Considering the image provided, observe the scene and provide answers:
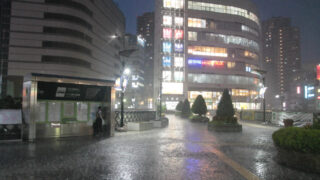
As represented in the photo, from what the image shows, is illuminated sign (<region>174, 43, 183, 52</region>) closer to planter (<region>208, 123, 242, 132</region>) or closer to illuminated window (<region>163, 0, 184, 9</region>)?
illuminated window (<region>163, 0, 184, 9</region>)

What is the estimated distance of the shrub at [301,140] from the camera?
868cm

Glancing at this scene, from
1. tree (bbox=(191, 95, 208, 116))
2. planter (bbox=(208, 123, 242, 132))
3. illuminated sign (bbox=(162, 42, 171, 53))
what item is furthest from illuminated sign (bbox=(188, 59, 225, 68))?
planter (bbox=(208, 123, 242, 132))

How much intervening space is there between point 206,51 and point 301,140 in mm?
79886

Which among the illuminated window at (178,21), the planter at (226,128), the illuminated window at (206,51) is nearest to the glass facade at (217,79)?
the illuminated window at (206,51)

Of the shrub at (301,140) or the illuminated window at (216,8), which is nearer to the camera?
the shrub at (301,140)

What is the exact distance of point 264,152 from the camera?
11.8 meters

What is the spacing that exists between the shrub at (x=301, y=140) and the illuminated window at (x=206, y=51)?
77.8 m

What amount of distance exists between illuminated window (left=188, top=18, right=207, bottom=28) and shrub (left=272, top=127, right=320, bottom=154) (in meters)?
80.6

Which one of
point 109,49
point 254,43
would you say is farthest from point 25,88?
point 254,43

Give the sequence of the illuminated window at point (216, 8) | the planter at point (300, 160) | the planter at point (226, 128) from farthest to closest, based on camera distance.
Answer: the illuminated window at point (216, 8), the planter at point (226, 128), the planter at point (300, 160)

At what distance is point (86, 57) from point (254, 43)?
196 ft

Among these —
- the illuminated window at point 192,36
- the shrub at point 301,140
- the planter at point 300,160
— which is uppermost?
the illuminated window at point 192,36

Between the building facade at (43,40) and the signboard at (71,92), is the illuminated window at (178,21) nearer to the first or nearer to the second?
the building facade at (43,40)

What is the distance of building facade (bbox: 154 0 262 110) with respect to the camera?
84.9 metres
